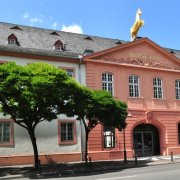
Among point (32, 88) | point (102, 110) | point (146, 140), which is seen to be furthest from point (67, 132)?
point (32, 88)

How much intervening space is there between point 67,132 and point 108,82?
5512 mm

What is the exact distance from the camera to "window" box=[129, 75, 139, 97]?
1264 inches

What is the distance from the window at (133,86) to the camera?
105ft

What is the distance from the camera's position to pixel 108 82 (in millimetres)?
30984

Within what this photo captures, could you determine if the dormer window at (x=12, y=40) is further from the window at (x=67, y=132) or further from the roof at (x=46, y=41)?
the window at (x=67, y=132)

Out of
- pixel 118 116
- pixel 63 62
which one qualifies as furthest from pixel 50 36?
pixel 118 116

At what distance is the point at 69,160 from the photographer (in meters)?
28.0

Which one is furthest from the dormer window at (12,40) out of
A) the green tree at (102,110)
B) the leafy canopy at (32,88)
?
the leafy canopy at (32,88)

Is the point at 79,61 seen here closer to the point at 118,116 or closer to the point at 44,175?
the point at 118,116

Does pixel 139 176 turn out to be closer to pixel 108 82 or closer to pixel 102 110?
pixel 102 110

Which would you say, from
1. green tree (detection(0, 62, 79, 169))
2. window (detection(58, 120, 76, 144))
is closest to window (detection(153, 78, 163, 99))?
window (detection(58, 120, 76, 144))

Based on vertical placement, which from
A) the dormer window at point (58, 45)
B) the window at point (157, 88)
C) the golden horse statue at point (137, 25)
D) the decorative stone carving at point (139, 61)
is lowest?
the window at point (157, 88)

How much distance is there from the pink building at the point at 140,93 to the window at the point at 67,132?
1554 mm

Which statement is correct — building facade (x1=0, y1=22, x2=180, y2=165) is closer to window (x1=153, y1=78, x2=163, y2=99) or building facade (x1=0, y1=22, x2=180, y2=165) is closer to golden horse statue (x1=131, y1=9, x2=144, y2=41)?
window (x1=153, y1=78, x2=163, y2=99)
